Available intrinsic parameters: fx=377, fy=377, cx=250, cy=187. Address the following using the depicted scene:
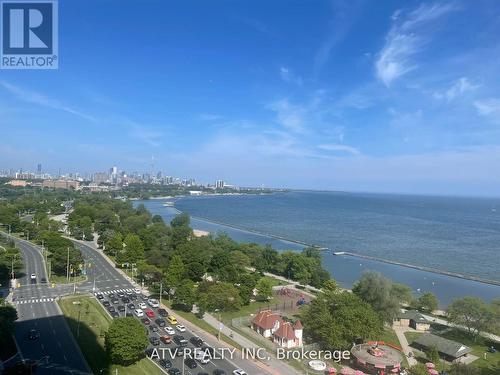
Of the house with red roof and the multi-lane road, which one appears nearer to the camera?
the multi-lane road

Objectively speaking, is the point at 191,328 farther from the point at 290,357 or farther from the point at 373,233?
the point at 373,233

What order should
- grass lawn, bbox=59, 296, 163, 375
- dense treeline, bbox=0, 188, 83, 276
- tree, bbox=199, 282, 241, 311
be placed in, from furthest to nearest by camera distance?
1. dense treeline, bbox=0, 188, 83, 276
2. tree, bbox=199, 282, 241, 311
3. grass lawn, bbox=59, 296, 163, 375

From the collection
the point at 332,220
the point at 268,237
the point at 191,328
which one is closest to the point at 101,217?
the point at 268,237

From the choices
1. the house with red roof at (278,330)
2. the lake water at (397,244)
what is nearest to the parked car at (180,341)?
the house with red roof at (278,330)

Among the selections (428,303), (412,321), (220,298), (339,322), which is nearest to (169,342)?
(220,298)

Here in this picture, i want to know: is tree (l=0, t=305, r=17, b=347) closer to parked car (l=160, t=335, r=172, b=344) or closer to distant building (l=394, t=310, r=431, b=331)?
parked car (l=160, t=335, r=172, b=344)

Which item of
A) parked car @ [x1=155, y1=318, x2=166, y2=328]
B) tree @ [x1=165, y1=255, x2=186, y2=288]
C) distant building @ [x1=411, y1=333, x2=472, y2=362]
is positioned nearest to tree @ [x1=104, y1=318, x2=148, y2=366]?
parked car @ [x1=155, y1=318, x2=166, y2=328]

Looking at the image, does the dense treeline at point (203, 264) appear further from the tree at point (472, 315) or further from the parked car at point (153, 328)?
the tree at point (472, 315)
